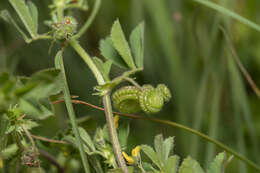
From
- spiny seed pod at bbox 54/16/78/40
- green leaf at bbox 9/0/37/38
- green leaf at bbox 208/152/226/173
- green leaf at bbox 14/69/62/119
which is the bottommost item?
green leaf at bbox 208/152/226/173

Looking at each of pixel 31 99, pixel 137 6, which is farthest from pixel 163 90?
pixel 137 6

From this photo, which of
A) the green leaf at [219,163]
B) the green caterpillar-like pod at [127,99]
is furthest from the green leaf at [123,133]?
the green leaf at [219,163]

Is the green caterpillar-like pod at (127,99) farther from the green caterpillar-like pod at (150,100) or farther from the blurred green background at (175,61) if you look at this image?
the blurred green background at (175,61)

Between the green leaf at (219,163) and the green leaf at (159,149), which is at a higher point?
the green leaf at (159,149)

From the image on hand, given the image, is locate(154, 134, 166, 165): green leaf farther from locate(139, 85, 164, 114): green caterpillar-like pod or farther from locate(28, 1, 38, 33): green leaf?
locate(28, 1, 38, 33): green leaf

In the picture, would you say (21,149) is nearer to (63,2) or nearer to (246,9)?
(63,2)

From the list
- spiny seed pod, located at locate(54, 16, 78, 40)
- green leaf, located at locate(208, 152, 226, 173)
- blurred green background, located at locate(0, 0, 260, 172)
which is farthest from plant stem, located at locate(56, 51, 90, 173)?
blurred green background, located at locate(0, 0, 260, 172)
